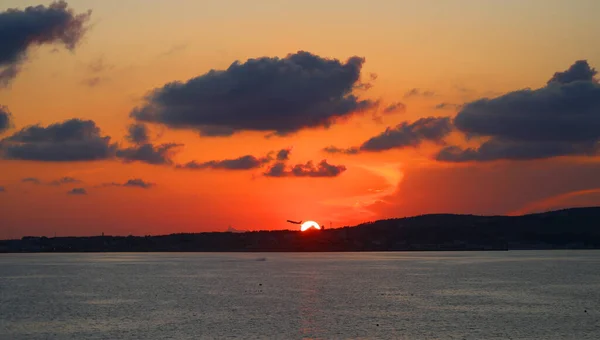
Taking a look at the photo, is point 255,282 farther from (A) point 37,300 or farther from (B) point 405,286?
(A) point 37,300

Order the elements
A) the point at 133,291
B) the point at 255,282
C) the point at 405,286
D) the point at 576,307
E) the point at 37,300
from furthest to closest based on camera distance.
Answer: the point at 255,282, the point at 405,286, the point at 133,291, the point at 37,300, the point at 576,307

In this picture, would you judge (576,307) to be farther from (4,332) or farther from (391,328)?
(4,332)

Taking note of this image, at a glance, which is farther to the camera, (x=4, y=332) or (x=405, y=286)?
(x=405, y=286)

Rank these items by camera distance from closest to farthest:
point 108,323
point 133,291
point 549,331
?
point 549,331 → point 108,323 → point 133,291

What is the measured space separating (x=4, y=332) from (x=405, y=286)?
106683 millimetres

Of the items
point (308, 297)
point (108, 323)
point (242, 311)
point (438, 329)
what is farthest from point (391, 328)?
point (308, 297)

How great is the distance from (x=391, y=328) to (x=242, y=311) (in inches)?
1199

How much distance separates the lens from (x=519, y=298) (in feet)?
474

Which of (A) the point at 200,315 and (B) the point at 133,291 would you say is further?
(B) the point at 133,291

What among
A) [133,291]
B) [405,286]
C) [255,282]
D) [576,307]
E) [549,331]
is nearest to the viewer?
[549,331]

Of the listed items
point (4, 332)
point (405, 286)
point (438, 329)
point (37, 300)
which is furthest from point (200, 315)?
point (405, 286)

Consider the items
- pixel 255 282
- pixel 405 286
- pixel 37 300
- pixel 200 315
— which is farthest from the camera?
pixel 255 282

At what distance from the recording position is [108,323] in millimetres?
104250

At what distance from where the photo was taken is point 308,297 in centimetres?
14588
